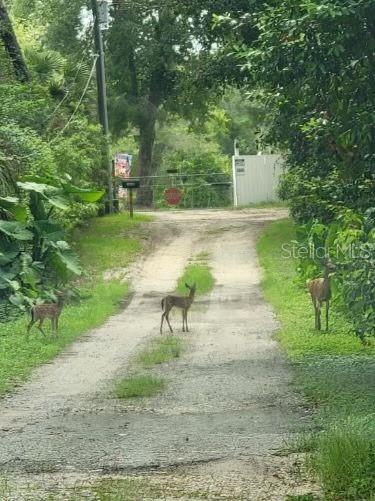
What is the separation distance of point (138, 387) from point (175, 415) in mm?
1314

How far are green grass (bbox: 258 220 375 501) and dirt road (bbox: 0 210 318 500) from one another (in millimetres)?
241

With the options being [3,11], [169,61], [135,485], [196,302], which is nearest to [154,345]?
[196,302]

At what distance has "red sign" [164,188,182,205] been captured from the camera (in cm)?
3916

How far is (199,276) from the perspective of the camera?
21016 millimetres

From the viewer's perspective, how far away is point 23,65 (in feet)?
74.9

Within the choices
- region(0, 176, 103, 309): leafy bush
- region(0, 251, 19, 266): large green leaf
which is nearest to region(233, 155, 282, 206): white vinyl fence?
region(0, 176, 103, 309): leafy bush

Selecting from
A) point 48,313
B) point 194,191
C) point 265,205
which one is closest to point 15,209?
point 48,313

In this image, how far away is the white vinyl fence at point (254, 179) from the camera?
37.1 m

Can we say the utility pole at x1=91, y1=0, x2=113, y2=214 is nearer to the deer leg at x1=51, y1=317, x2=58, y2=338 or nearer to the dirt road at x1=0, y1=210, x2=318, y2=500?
the dirt road at x1=0, y1=210, x2=318, y2=500

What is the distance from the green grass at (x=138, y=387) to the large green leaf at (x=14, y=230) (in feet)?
6.80

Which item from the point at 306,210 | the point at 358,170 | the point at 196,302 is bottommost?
the point at 196,302

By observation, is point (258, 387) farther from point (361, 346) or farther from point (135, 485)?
point (135, 485)

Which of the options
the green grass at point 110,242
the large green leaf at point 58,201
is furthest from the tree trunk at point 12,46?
the large green leaf at point 58,201

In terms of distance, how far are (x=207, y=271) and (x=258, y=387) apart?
39.6 ft
